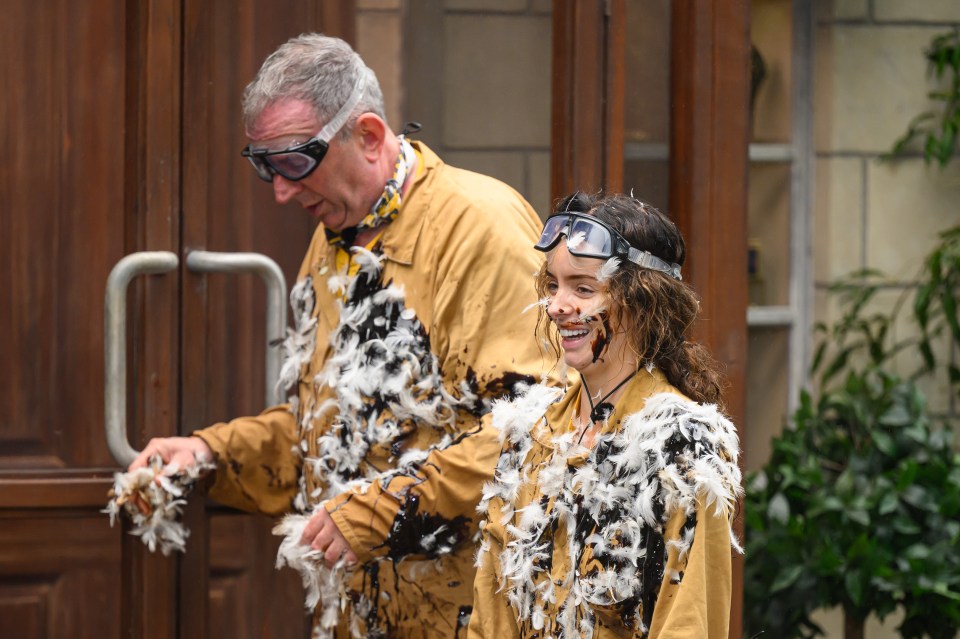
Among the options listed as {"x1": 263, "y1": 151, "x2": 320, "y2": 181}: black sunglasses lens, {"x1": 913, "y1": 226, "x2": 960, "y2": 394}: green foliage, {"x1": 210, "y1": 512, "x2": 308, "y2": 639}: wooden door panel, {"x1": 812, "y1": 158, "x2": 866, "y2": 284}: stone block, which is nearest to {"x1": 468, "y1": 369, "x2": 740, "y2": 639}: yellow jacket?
{"x1": 263, "y1": 151, "x2": 320, "y2": 181}: black sunglasses lens

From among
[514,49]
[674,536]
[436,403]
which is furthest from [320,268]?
[674,536]

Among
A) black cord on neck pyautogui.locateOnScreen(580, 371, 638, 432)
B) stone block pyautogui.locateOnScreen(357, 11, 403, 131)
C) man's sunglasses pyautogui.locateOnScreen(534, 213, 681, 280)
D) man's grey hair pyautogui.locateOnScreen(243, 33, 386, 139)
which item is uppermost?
stone block pyautogui.locateOnScreen(357, 11, 403, 131)

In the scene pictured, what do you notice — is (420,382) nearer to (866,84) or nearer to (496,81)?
(496,81)

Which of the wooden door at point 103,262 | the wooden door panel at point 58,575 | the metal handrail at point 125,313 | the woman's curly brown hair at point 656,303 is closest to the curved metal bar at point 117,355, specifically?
the metal handrail at point 125,313

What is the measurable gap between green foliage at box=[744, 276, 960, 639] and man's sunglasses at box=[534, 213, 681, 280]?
1.93 m

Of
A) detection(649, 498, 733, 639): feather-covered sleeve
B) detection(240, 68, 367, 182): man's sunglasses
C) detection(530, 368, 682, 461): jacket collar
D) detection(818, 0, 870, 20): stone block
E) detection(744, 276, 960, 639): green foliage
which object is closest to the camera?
detection(649, 498, 733, 639): feather-covered sleeve

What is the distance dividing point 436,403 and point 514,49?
2.76 ft

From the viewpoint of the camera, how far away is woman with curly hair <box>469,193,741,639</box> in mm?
1779

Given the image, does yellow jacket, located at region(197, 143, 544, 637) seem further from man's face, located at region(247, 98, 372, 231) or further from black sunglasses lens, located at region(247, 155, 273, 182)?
black sunglasses lens, located at region(247, 155, 273, 182)

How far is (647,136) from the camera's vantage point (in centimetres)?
294

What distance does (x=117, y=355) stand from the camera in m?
2.71

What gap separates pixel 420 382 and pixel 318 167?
0.41 metres

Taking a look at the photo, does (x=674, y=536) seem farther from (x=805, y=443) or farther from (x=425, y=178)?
(x=805, y=443)

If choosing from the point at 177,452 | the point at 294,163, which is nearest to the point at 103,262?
the point at 177,452
